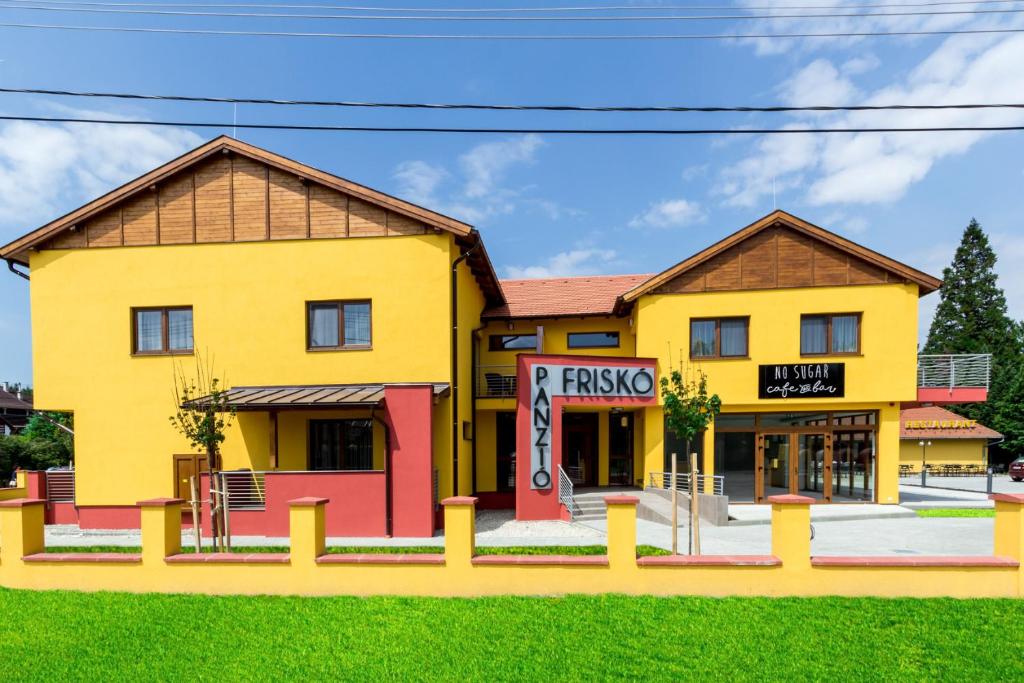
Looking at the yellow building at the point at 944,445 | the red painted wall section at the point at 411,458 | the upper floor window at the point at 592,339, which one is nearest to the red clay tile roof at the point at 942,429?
the yellow building at the point at 944,445

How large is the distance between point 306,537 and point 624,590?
4689 mm

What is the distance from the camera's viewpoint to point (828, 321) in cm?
1598

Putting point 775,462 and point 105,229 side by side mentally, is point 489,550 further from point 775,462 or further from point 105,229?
point 105,229

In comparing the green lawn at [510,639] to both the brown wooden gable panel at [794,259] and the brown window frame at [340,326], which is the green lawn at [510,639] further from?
the brown wooden gable panel at [794,259]

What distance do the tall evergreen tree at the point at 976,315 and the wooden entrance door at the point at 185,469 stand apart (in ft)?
170

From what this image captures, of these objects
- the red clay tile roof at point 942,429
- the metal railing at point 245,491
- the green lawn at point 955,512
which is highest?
the metal railing at point 245,491

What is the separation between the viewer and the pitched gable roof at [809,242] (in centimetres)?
1553

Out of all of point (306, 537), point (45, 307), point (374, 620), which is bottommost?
point (374, 620)

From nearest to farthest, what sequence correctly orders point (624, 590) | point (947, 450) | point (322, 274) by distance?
point (624, 590), point (322, 274), point (947, 450)

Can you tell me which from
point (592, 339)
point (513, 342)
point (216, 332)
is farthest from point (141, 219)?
point (592, 339)

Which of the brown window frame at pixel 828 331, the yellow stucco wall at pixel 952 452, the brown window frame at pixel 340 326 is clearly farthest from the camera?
the yellow stucco wall at pixel 952 452

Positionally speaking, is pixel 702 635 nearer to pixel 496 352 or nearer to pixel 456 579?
pixel 456 579

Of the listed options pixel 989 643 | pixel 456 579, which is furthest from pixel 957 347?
pixel 456 579

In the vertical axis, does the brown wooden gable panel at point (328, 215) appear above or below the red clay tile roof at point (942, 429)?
above
